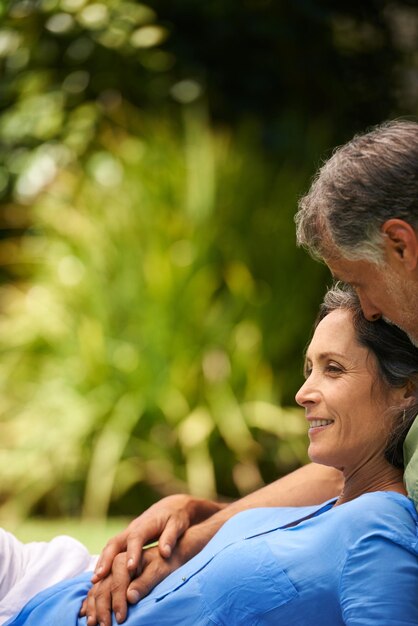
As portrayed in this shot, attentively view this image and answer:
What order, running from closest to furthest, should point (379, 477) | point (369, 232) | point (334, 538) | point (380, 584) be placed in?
point (380, 584) → point (334, 538) → point (369, 232) → point (379, 477)

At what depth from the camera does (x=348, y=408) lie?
7.96 feet

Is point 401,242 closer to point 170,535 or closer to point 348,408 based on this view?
point 348,408

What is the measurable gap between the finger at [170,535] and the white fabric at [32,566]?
31cm

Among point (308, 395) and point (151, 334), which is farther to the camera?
point (151, 334)

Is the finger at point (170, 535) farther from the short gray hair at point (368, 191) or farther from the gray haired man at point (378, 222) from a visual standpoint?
the short gray hair at point (368, 191)

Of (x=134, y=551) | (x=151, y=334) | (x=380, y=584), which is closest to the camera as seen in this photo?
(x=380, y=584)

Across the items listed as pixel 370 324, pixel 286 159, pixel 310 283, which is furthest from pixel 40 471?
pixel 370 324

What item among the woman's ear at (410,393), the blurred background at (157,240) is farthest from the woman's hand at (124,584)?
the blurred background at (157,240)

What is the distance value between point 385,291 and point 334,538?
0.55 meters

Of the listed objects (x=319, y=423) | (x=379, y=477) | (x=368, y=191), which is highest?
(x=368, y=191)

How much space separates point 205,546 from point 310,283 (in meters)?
4.32

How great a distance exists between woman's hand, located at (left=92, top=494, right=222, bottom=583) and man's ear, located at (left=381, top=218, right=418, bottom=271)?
0.96m

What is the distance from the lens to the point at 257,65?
7160 millimetres

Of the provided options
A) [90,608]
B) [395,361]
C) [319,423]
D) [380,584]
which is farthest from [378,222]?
[90,608]
